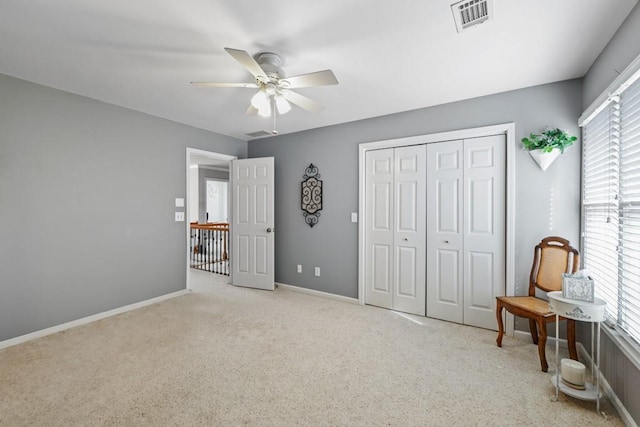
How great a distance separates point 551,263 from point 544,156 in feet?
3.21

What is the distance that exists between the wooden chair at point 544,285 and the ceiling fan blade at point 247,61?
2777mm

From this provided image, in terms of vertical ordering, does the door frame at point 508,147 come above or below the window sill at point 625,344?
above

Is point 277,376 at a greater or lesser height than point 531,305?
lesser

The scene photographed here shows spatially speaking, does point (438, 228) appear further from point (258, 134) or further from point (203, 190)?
point (203, 190)

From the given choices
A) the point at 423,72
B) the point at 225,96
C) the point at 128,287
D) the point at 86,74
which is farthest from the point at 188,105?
the point at 423,72

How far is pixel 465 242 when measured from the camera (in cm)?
310

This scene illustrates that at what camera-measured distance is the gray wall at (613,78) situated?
1613 mm

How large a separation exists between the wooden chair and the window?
19 centimetres

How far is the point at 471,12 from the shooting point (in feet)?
5.62

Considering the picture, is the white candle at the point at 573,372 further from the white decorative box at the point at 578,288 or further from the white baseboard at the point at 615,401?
the white decorative box at the point at 578,288

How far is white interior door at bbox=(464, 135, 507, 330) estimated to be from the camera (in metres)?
2.92

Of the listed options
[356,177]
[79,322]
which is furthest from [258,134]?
[79,322]

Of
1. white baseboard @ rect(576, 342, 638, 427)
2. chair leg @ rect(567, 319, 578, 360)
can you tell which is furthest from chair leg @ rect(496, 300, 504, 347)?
white baseboard @ rect(576, 342, 638, 427)

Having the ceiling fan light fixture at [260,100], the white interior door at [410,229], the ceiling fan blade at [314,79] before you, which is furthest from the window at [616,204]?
the ceiling fan light fixture at [260,100]
